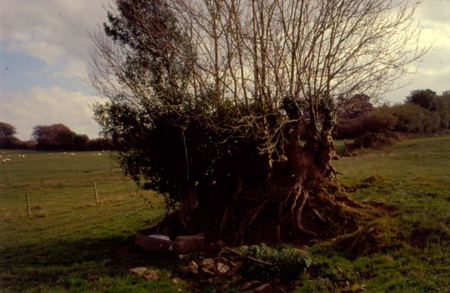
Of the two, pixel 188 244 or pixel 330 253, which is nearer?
pixel 330 253

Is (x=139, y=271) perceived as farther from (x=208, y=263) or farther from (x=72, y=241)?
(x=72, y=241)

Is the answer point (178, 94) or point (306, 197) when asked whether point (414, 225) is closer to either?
point (306, 197)

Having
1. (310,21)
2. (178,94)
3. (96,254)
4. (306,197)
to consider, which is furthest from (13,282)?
(310,21)

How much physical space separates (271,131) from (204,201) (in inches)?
161

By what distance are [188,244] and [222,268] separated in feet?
8.13

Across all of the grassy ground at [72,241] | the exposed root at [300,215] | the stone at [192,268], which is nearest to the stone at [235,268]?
the stone at [192,268]

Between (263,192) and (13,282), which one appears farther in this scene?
(263,192)

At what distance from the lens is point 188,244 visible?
10836 millimetres

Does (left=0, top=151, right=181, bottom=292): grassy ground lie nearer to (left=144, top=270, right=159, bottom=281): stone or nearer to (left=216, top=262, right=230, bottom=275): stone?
(left=144, top=270, right=159, bottom=281): stone

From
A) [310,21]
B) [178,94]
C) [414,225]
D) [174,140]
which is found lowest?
[414,225]

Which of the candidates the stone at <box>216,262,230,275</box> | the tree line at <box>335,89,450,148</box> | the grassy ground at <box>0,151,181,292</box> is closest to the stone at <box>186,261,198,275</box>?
the stone at <box>216,262,230,275</box>

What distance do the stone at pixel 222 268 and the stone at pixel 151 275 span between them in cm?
158

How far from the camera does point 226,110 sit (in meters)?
12.0

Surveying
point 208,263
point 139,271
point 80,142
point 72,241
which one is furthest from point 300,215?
point 80,142
